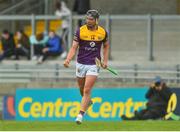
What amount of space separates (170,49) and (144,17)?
49.3 inches

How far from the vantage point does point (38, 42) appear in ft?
83.4

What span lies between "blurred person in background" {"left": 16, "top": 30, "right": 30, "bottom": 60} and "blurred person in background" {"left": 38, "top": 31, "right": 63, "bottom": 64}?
0.61 meters

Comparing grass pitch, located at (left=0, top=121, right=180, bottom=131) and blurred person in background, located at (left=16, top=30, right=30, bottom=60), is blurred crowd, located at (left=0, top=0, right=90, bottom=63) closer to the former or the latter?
blurred person in background, located at (left=16, top=30, right=30, bottom=60)

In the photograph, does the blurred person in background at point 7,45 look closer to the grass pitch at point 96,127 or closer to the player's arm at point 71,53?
the grass pitch at point 96,127

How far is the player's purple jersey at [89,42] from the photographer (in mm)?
14562

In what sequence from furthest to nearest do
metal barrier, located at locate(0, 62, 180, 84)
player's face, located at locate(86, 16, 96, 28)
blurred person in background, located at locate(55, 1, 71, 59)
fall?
blurred person in background, located at locate(55, 1, 71, 59) → metal barrier, located at locate(0, 62, 180, 84) → player's face, located at locate(86, 16, 96, 28)

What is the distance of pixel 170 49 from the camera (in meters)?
24.4

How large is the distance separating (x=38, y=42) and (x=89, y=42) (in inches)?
432

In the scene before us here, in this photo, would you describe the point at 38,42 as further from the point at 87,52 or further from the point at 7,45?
the point at 87,52

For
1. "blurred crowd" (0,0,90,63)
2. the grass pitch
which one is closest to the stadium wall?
"blurred crowd" (0,0,90,63)

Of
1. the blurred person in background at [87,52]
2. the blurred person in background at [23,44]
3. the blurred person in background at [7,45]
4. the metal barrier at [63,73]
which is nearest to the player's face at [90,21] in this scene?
the blurred person in background at [87,52]

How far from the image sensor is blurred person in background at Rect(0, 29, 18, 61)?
1025 inches

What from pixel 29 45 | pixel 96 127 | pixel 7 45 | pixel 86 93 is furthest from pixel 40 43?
pixel 96 127

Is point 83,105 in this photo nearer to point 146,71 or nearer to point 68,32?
point 146,71
